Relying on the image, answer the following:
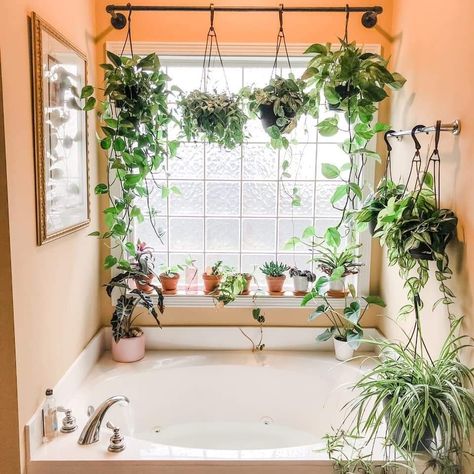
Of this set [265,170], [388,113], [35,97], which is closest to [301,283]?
[265,170]

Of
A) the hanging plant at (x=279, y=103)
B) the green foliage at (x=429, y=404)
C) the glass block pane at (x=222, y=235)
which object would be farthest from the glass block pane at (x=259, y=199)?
the green foliage at (x=429, y=404)

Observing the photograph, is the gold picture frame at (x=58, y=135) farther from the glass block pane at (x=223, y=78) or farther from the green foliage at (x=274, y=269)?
the green foliage at (x=274, y=269)

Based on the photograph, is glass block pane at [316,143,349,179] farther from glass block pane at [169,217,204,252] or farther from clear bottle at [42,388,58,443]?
clear bottle at [42,388,58,443]

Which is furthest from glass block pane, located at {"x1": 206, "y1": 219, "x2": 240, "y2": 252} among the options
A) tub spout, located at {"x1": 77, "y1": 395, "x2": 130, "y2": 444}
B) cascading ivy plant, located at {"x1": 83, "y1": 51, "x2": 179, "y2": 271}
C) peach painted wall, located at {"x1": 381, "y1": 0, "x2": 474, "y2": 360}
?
tub spout, located at {"x1": 77, "y1": 395, "x2": 130, "y2": 444}

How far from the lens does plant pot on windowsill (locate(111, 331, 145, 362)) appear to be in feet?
7.74

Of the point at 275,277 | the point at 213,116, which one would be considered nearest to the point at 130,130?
the point at 213,116

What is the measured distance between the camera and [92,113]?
89.1 inches

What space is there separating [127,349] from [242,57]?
1.69 meters

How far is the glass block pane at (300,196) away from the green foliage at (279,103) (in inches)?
18.0

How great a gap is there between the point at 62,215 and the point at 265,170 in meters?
1.21

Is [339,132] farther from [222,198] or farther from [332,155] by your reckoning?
[222,198]

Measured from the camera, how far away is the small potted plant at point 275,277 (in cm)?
249

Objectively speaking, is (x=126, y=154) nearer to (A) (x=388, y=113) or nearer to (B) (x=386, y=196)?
(B) (x=386, y=196)

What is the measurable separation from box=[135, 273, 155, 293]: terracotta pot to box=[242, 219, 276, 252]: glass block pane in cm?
59
